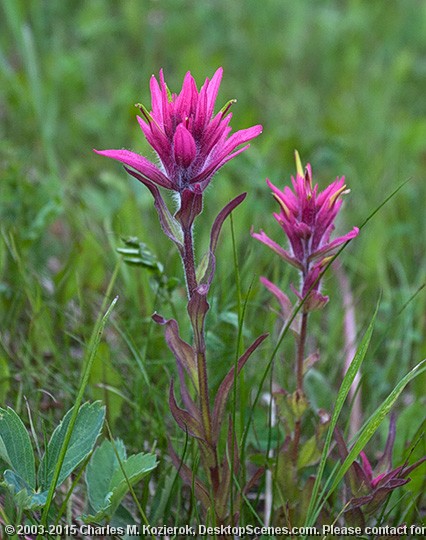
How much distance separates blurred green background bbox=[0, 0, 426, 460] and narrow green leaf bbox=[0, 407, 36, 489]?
0.88 ft

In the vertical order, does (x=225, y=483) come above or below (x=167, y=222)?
below

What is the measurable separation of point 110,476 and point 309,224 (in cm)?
67

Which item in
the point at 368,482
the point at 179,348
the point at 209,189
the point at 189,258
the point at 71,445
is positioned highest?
the point at 209,189

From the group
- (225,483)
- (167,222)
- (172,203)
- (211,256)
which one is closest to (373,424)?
(225,483)

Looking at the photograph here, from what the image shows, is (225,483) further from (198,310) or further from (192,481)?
(198,310)

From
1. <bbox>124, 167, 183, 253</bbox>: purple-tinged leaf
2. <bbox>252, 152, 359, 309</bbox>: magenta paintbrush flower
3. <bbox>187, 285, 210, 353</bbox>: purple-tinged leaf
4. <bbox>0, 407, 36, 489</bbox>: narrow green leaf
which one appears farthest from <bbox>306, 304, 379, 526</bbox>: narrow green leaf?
<bbox>0, 407, 36, 489</bbox>: narrow green leaf

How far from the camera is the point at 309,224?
150 centimetres

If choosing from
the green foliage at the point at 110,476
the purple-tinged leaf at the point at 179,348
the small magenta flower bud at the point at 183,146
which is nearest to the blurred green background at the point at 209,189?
the green foliage at the point at 110,476

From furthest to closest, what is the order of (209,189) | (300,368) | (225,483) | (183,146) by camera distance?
1. (209,189)
2. (300,368)
3. (225,483)
4. (183,146)

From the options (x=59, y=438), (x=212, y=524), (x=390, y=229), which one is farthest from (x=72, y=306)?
(x=390, y=229)

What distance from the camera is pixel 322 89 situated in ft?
13.8

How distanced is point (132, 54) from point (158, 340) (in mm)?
2766

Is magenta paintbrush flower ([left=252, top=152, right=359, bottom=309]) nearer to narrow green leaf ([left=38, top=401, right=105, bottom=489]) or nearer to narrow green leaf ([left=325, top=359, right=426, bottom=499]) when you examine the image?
narrow green leaf ([left=325, top=359, right=426, bottom=499])

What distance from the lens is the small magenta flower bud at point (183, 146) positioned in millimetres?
1247
